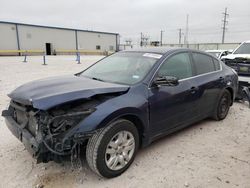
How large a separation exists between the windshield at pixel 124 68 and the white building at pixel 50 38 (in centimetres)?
3654

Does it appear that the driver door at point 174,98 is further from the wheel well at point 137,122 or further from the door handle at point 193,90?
the wheel well at point 137,122

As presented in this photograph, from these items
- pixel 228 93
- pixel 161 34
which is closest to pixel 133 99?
pixel 228 93

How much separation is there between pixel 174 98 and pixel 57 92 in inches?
69.9

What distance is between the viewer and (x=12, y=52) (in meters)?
34.5

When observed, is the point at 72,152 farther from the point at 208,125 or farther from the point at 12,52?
the point at 12,52

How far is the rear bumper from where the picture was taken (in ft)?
8.05

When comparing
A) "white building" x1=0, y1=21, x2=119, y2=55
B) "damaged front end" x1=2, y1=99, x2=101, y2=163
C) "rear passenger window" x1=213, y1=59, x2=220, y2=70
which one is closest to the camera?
"damaged front end" x1=2, y1=99, x2=101, y2=163

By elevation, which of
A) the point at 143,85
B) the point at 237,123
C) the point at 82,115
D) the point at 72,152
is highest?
the point at 143,85

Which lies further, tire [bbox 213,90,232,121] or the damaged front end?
tire [bbox 213,90,232,121]

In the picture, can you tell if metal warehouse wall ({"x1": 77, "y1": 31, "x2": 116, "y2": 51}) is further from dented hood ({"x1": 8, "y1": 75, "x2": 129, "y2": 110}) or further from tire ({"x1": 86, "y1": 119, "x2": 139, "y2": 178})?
A: tire ({"x1": 86, "y1": 119, "x2": 139, "y2": 178})

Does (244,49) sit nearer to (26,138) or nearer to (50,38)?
(26,138)

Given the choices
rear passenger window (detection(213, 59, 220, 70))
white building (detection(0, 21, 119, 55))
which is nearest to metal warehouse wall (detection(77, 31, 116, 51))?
white building (detection(0, 21, 119, 55))

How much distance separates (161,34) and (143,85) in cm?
8004

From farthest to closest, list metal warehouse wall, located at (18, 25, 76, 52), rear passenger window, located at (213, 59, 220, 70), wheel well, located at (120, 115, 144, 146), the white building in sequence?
1. metal warehouse wall, located at (18, 25, 76, 52)
2. the white building
3. rear passenger window, located at (213, 59, 220, 70)
4. wheel well, located at (120, 115, 144, 146)
